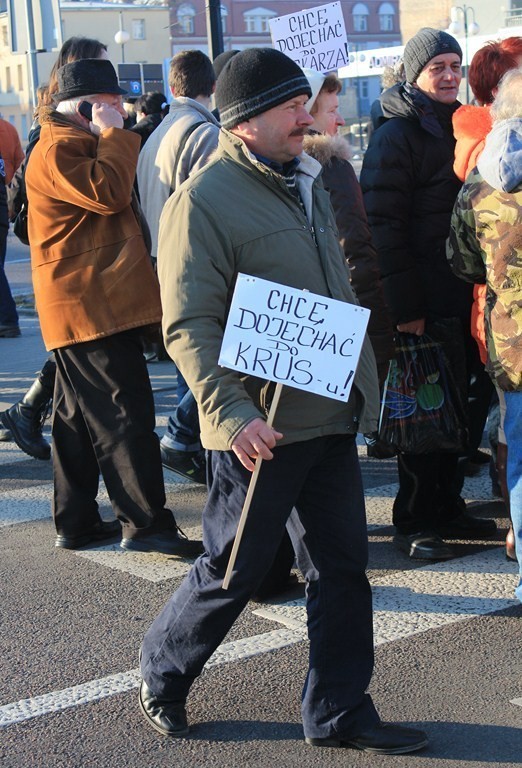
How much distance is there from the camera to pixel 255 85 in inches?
131

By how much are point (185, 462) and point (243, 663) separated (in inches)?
86.0

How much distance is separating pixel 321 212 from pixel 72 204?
5.63 feet

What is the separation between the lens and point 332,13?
338 inches

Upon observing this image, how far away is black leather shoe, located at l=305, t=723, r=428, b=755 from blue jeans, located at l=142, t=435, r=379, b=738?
0.02 meters

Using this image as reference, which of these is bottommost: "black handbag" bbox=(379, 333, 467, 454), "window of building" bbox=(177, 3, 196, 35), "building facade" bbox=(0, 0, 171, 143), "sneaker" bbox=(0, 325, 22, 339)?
"sneaker" bbox=(0, 325, 22, 339)

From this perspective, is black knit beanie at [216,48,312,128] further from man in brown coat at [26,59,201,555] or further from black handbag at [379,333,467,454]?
black handbag at [379,333,467,454]

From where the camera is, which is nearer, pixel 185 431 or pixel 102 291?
pixel 102 291

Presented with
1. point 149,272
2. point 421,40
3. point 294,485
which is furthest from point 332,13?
point 294,485

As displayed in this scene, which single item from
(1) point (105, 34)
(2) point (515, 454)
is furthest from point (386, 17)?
(2) point (515, 454)

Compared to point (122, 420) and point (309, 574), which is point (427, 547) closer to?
point (122, 420)

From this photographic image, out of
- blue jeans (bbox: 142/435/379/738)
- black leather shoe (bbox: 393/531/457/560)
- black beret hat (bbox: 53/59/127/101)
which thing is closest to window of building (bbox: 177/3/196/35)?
black beret hat (bbox: 53/59/127/101)

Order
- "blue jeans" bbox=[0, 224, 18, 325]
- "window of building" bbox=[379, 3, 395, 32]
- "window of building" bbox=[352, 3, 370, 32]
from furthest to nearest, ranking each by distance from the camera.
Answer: "window of building" bbox=[379, 3, 395, 32], "window of building" bbox=[352, 3, 370, 32], "blue jeans" bbox=[0, 224, 18, 325]

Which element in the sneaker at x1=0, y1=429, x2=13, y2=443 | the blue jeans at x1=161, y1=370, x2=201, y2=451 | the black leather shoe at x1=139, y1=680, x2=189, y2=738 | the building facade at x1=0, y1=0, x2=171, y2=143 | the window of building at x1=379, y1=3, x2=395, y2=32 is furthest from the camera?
the window of building at x1=379, y1=3, x2=395, y2=32

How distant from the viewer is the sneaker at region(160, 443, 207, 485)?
6.03 m
